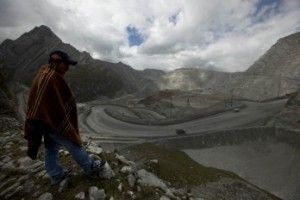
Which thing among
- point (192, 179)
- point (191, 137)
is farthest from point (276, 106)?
point (192, 179)

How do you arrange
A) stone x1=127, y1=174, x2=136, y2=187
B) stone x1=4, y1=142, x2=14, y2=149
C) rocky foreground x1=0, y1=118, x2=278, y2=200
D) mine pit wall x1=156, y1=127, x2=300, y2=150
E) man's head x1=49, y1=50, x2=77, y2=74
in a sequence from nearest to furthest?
man's head x1=49, y1=50, x2=77, y2=74 < rocky foreground x1=0, y1=118, x2=278, y2=200 < stone x1=127, y1=174, x2=136, y2=187 < stone x1=4, y1=142, x2=14, y2=149 < mine pit wall x1=156, y1=127, x2=300, y2=150

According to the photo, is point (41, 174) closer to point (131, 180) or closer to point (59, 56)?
point (131, 180)

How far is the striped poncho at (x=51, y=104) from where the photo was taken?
7.81 meters

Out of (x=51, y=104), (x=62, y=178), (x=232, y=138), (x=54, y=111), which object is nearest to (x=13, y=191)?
(x=62, y=178)

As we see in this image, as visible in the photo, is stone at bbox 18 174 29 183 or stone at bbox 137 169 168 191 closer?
stone at bbox 18 174 29 183

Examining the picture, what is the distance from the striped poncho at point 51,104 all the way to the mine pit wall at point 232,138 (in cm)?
4736

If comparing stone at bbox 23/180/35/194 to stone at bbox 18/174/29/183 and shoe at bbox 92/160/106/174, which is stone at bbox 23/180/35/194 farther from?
shoe at bbox 92/160/106/174

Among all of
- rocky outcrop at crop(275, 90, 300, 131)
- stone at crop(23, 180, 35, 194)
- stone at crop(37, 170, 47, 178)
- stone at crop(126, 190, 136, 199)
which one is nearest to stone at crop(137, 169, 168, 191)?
stone at crop(126, 190, 136, 199)

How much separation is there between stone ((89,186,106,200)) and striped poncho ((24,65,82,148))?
124 cm

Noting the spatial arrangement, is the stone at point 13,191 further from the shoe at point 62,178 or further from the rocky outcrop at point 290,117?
the rocky outcrop at point 290,117

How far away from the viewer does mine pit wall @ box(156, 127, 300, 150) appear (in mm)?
57125

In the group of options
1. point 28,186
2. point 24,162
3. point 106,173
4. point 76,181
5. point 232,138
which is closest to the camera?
point 76,181

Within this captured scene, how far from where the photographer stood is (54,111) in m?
7.92

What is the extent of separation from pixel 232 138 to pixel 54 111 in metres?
56.9
